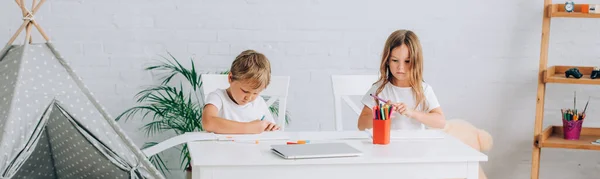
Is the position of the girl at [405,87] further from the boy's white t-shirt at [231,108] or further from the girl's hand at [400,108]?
the boy's white t-shirt at [231,108]

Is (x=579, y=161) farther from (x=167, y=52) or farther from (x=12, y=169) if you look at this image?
(x=12, y=169)

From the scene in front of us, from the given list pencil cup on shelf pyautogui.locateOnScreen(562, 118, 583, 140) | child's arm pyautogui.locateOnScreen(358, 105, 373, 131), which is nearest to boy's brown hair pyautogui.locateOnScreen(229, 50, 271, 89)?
child's arm pyautogui.locateOnScreen(358, 105, 373, 131)

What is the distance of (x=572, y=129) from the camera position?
3439mm

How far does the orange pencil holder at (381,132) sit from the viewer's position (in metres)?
2.36

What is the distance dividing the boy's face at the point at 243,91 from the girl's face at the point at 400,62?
0.44 metres

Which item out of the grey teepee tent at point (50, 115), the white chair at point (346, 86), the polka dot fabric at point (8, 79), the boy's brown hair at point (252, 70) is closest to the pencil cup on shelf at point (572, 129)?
the white chair at point (346, 86)

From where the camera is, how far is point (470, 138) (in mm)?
3395

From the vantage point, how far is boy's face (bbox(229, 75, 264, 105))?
261cm

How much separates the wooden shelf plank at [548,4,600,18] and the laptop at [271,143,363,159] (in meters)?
1.51

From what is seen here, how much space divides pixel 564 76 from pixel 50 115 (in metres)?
2.17

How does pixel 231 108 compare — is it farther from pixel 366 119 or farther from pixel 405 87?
pixel 405 87

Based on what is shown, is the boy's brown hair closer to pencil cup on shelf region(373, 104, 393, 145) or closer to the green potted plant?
pencil cup on shelf region(373, 104, 393, 145)

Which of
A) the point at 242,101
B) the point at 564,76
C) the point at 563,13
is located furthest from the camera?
the point at 564,76

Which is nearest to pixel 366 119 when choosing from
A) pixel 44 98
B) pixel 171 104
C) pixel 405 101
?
pixel 405 101
